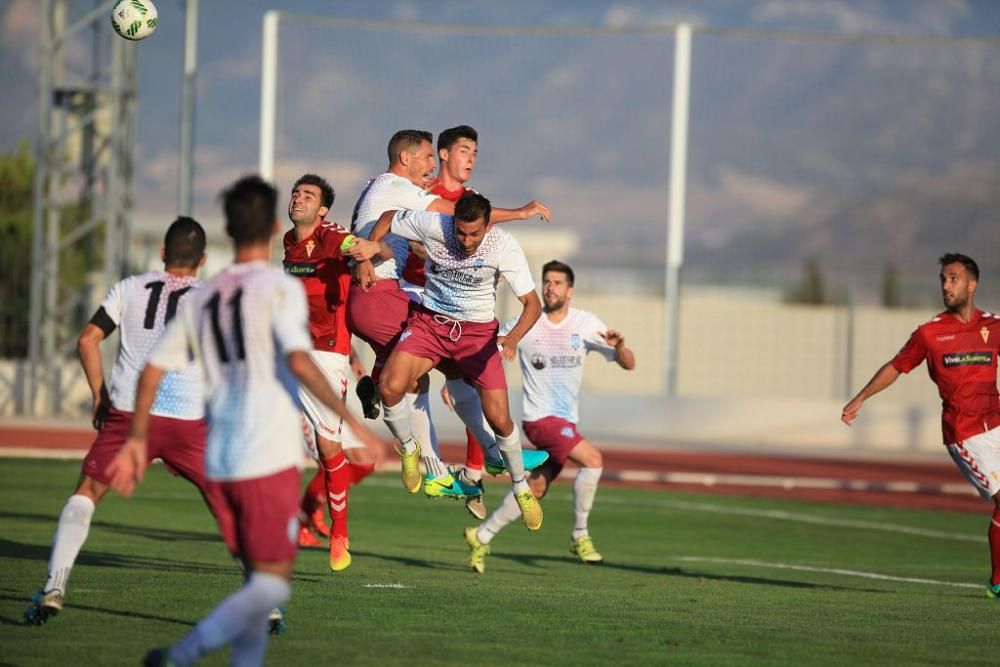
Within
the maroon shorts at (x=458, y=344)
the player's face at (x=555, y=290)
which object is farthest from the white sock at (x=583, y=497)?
the maroon shorts at (x=458, y=344)

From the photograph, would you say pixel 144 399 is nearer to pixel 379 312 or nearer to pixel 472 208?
pixel 472 208

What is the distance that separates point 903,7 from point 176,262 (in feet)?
489

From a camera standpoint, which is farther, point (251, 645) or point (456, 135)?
point (456, 135)

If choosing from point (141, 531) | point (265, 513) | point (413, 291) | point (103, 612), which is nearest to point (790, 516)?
point (141, 531)

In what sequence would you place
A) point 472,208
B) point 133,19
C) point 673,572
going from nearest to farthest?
point 472,208, point 673,572, point 133,19

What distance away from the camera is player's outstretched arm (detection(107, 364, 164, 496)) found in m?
6.73

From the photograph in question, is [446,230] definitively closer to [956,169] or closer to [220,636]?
[220,636]

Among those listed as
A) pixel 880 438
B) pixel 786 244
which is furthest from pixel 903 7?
pixel 880 438

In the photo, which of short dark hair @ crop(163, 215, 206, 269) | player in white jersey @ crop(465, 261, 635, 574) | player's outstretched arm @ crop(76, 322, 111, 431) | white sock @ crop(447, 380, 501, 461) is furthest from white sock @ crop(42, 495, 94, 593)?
player in white jersey @ crop(465, 261, 635, 574)

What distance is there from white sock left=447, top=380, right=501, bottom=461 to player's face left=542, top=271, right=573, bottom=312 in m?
1.73

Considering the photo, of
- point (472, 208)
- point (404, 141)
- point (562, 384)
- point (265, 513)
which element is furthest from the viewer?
point (562, 384)

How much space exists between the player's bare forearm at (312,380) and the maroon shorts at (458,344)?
4891mm

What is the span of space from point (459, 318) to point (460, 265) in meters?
0.46

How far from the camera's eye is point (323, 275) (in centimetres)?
1177
